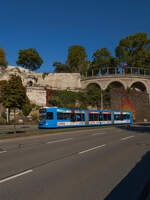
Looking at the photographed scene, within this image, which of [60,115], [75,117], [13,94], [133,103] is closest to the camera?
[13,94]

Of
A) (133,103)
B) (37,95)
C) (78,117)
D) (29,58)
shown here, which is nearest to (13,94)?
(78,117)

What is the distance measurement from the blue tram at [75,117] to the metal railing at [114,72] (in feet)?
93.7

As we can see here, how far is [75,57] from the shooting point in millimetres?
91000

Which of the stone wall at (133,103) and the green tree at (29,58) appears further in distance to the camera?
the green tree at (29,58)

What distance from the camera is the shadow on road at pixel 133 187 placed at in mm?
4316

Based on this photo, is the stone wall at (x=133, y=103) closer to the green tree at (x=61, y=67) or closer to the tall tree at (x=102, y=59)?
the tall tree at (x=102, y=59)

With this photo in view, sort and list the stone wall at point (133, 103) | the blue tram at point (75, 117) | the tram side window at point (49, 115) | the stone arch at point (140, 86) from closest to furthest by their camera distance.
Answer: the tram side window at point (49, 115)
the blue tram at point (75, 117)
the stone wall at point (133, 103)
the stone arch at point (140, 86)

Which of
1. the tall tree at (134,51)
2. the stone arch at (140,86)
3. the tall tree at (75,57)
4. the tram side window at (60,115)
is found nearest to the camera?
the tram side window at (60,115)

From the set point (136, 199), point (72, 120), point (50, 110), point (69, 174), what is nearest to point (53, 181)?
point (69, 174)

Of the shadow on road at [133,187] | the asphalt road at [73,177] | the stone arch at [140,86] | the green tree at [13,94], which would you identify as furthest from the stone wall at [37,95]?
the shadow on road at [133,187]

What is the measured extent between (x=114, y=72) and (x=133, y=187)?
6433cm

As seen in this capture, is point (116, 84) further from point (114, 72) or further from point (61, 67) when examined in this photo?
point (61, 67)

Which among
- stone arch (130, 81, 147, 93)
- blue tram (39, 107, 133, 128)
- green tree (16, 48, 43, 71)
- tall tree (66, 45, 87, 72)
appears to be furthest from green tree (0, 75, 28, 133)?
green tree (16, 48, 43, 71)

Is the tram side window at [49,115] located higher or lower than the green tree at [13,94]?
lower
